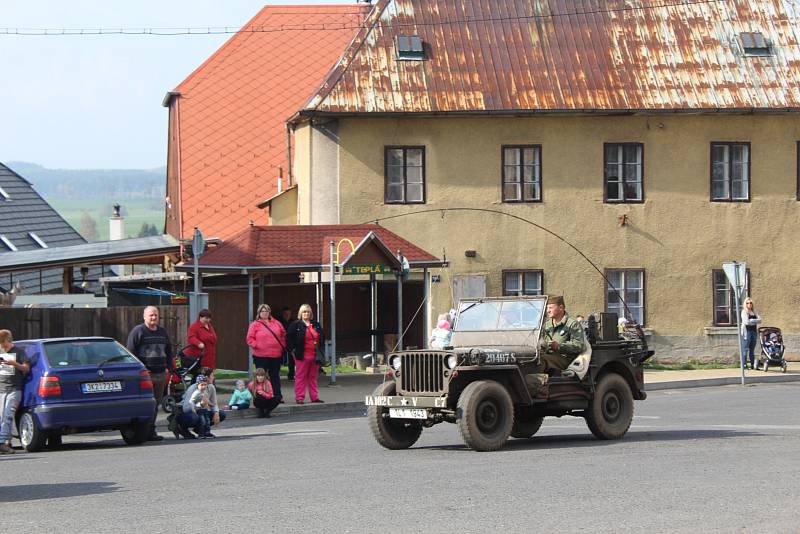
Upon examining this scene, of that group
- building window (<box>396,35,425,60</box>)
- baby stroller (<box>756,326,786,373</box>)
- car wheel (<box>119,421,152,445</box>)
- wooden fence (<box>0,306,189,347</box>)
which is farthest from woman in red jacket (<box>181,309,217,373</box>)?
baby stroller (<box>756,326,786,373</box>)

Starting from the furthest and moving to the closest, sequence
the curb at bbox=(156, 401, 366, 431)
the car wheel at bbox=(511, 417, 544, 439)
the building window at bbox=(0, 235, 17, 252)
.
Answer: the building window at bbox=(0, 235, 17, 252) < the curb at bbox=(156, 401, 366, 431) < the car wheel at bbox=(511, 417, 544, 439)

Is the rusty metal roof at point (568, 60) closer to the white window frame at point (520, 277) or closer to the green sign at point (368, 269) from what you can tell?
the white window frame at point (520, 277)

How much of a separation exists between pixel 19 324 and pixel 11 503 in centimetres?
1334

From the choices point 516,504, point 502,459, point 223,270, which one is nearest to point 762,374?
point 223,270

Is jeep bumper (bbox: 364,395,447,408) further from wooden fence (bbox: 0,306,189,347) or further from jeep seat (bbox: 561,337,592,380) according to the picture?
wooden fence (bbox: 0,306,189,347)

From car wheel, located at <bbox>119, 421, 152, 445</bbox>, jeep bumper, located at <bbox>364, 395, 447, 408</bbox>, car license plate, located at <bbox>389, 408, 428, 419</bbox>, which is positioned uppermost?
jeep bumper, located at <bbox>364, 395, 447, 408</bbox>

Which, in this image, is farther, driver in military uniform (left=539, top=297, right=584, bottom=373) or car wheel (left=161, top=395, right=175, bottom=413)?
car wheel (left=161, top=395, right=175, bottom=413)

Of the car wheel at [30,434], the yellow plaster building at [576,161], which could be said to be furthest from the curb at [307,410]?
the yellow plaster building at [576,161]

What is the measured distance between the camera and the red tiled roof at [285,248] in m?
27.4

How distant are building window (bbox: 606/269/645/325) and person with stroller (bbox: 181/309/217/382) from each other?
14975 millimetres

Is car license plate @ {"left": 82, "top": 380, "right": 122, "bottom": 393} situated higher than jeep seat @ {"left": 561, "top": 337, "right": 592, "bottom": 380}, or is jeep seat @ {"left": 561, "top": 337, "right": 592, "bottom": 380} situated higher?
jeep seat @ {"left": 561, "top": 337, "right": 592, "bottom": 380}

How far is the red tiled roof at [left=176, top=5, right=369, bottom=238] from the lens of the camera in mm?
46062

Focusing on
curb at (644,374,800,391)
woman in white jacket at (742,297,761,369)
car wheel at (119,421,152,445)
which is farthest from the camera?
woman in white jacket at (742,297,761,369)

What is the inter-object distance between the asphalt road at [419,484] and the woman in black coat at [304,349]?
14.9 feet
